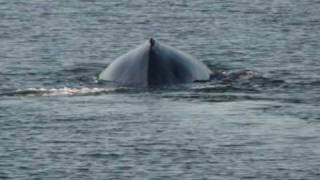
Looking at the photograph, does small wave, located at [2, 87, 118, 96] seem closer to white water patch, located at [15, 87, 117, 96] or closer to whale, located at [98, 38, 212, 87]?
white water patch, located at [15, 87, 117, 96]

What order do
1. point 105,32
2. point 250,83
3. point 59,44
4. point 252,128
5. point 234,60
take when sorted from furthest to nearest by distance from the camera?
point 105,32
point 59,44
point 234,60
point 250,83
point 252,128

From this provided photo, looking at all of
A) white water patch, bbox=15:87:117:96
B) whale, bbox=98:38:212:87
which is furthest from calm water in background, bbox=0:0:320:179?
whale, bbox=98:38:212:87

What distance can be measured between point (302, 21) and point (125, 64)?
17515 mm

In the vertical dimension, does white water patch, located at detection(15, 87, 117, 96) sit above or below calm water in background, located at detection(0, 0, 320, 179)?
above

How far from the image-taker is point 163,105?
4353 cm

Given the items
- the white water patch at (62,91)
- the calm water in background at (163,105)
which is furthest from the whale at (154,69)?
the white water patch at (62,91)

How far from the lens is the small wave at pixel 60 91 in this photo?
45.7 meters

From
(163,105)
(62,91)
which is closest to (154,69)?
(62,91)

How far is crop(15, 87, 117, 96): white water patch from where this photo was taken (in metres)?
45.7

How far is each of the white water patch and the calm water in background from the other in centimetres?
3

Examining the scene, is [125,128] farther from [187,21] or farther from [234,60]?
[187,21]

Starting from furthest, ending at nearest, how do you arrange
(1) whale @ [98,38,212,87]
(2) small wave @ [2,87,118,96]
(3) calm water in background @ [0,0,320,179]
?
(1) whale @ [98,38,212,87] → (2) small wave @ [2,87,118,96] → (3) calm water in background @ [0,0,320,179]

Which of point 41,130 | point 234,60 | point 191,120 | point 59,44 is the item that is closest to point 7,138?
point 41,130

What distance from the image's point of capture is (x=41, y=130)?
134 feet
